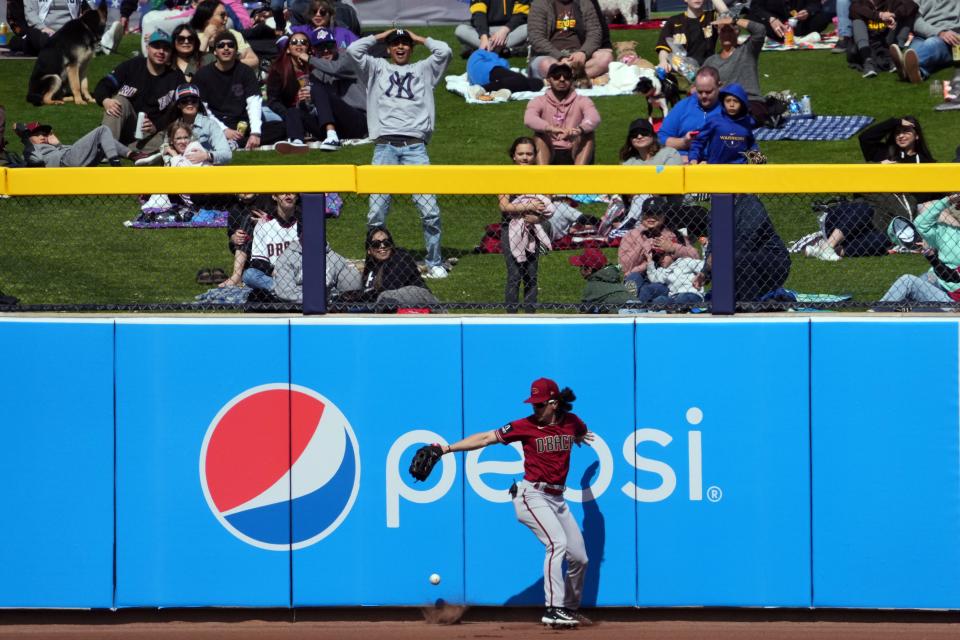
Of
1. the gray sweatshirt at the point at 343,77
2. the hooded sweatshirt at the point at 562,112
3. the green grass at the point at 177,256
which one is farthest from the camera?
the gray sweatshirt at the point at 343,77

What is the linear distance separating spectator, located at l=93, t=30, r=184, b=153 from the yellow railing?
7.65m

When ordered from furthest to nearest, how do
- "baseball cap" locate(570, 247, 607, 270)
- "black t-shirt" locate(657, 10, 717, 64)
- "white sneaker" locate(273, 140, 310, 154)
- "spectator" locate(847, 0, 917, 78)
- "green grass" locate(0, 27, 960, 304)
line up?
"spectator" locate(847, 0, 917, 78) → "black t-shirt" locate(657, 10, 717, 64) → "white sneaker" locate(273, 140, 310, 154) → "baseball cap" locate(570, 247, 607, 270) → "green grass" locate(0, 27, 960, 304)

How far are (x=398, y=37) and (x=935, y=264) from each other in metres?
6.42

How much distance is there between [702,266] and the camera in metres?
8.45

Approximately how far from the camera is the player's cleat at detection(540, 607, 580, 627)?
8.01 metres

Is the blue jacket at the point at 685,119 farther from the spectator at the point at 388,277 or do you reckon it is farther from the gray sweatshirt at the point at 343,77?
the spectator at the point at 388,277

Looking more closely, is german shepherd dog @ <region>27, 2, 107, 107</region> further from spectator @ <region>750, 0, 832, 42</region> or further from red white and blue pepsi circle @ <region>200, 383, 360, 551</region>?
red white and blue pepsi circle @ <region>200, 383, 360, 551</region>

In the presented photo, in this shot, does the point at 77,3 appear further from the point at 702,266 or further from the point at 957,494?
the point at 957,494

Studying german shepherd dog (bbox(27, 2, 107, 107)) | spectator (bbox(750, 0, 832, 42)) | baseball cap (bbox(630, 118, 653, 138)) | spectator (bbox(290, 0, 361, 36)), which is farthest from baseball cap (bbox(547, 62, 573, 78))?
spectator (bbox(750, 0, 832, 42))

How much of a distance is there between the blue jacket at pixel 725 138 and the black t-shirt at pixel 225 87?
240 inches

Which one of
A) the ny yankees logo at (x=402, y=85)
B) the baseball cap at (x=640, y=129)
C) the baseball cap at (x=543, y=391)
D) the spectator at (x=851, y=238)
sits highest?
the ny yankees logo at (x=402, y=85)

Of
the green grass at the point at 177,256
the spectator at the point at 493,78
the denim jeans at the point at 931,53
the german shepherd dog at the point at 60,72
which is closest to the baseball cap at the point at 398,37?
the green grass at the point at 177,256

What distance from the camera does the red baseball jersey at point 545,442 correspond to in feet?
26.1

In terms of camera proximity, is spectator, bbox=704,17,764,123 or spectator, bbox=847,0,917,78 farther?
spectator, bbox=847,0,917,78
